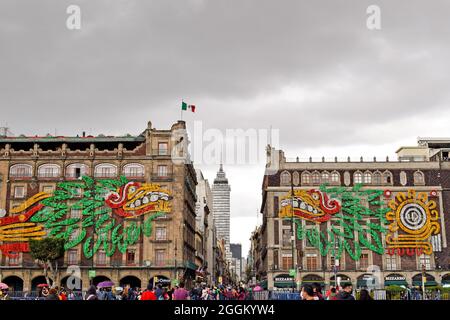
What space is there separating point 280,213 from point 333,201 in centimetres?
763

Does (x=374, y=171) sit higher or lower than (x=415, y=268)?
higher

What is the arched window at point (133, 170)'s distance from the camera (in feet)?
245

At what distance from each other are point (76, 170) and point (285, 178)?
29.1 metres

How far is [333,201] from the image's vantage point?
261 ft

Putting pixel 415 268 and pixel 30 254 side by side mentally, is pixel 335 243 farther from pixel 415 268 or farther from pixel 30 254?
pixel 30 254

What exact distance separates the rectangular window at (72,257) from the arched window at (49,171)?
34.3 feet

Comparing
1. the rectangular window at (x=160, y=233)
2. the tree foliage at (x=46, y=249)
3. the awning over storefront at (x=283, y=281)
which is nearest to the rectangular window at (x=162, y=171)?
the rectangular window at (x=160, y=233)

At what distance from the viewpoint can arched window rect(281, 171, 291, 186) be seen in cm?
8088

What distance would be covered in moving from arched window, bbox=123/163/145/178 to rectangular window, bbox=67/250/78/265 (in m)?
11.9

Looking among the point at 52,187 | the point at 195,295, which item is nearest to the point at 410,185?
the point at 52,187

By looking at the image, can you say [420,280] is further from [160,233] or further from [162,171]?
[162,171]

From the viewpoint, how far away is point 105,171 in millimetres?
75000

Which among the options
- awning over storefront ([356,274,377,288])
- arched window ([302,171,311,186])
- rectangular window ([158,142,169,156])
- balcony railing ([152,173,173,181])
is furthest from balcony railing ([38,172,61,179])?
awning over storefront ([356,274,377,288])

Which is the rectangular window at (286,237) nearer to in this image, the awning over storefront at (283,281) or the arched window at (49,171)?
the awning over storefront at (283,281)
